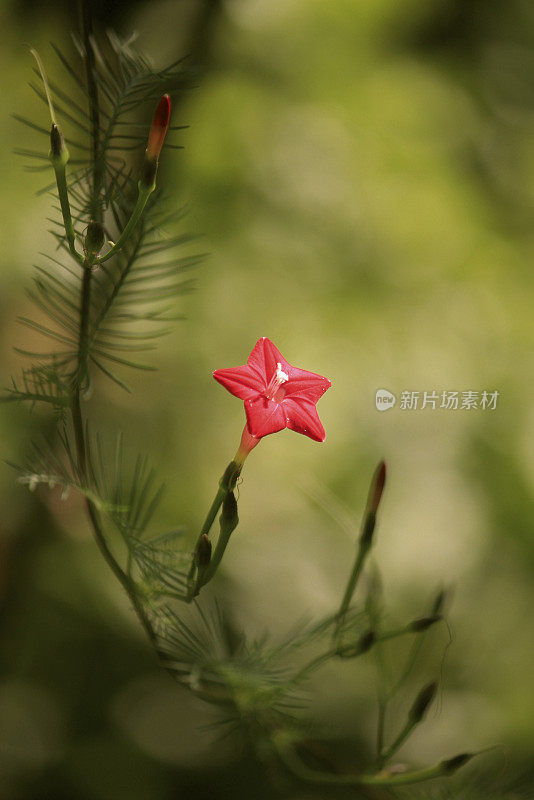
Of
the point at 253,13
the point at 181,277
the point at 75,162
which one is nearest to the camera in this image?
the point at 75,162

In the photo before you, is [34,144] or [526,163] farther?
[526,163]

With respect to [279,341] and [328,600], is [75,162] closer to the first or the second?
[279,341]

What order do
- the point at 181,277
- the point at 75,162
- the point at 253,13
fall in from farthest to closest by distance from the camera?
the point at 253,13 < the point at 181,277 < the point at 75,162

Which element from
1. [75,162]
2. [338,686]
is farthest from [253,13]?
[338,686]

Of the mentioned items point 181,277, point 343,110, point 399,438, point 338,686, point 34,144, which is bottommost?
point 338,686

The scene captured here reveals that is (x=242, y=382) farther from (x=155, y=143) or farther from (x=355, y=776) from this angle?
(x=355, y=776)

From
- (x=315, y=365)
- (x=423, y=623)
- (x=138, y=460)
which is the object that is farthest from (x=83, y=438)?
(x=315, y=365)
